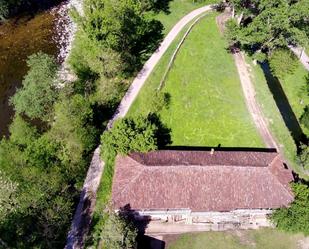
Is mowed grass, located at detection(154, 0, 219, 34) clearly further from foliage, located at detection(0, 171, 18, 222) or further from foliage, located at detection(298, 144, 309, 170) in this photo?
foliage, located at detection(0, 171, 18, 222)

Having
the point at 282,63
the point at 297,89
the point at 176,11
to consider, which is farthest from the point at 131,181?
the point at 176,11

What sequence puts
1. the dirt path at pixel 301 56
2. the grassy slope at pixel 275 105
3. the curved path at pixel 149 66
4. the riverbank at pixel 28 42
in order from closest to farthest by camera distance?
the grassy slope at pixel 275 105 → the curved path at pixel 149 66 → the riverbank at pixel 28 42 → the dirt path at pixel 301 56

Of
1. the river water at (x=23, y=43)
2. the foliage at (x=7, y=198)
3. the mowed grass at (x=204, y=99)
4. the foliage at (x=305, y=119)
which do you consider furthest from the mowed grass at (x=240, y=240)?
the river water at (x=23, y=43)

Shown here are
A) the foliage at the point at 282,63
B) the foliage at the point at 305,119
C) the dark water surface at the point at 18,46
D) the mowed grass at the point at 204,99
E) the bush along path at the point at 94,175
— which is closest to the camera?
the bush along path at the point at 94,175

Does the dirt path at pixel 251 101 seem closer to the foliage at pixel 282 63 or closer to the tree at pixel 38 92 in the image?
the foliage at pixel 282 63

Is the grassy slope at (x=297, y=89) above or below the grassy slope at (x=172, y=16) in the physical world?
below

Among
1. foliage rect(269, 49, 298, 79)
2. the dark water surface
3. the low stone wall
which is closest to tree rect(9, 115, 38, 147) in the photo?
the dark water surface

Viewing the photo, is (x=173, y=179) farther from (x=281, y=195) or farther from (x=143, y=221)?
(x=281, y=195)
